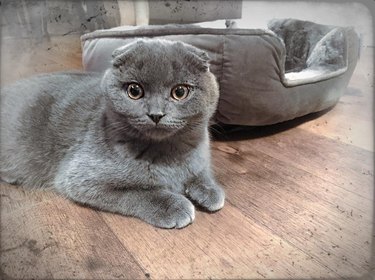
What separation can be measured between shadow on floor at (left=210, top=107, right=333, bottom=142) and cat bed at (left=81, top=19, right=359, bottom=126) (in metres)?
0.08

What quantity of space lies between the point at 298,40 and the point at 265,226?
105 cm

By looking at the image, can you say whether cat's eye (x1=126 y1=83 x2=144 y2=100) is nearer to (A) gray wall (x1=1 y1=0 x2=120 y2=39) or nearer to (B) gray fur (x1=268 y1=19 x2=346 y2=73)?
(A) gray wall (x1=1 y1=0 x2=120 y2=39)

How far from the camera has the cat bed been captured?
113 centimetres

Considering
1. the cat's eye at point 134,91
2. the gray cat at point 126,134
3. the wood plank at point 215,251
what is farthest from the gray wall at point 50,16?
the wood plank at point 215,251

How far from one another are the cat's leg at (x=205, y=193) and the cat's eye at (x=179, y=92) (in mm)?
254

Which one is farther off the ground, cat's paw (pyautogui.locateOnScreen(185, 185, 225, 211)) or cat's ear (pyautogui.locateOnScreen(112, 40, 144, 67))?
cat's ear (pyautogui.locateOnScreen(112, 40, 144, 67))

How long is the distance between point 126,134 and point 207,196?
0.26 meters

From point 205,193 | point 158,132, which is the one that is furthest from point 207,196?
point 158,132

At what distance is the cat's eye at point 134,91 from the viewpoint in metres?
0.80

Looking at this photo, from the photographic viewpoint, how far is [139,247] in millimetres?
761

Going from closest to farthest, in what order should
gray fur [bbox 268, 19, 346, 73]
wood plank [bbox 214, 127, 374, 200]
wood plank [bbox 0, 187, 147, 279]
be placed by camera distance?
1. wood plank [bbox 0, 187, 147, 279]
2. wood plank [bbox 214, 127, 374, 200]
3. gray fur [bbox 268, 19, 346, 73]

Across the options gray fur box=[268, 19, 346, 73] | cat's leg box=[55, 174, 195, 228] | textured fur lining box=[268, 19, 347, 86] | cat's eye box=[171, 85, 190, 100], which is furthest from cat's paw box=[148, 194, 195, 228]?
gray fur box=[268, 19, 346, 73]

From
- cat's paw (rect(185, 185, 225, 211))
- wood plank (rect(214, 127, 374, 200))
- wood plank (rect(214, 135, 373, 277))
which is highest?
cat's paw (rect(185, 185, 225, 211))

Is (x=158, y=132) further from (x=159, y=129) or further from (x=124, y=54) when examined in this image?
(x=124, y=54)
